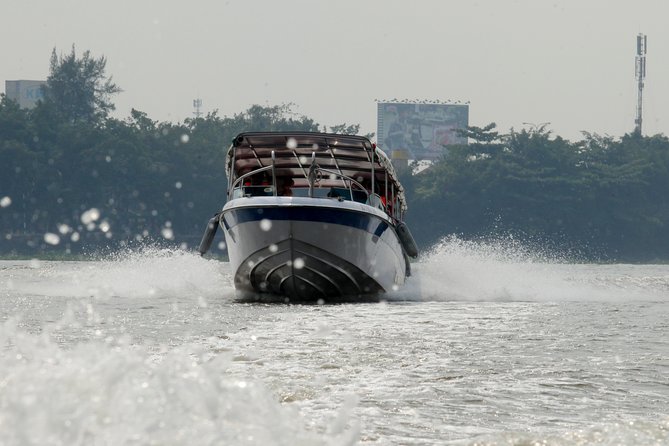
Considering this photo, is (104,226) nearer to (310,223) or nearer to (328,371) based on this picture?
(310,223)

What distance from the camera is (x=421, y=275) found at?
26188 mm

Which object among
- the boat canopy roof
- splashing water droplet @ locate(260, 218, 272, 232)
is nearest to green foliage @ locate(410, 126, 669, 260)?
the boat canopy roof

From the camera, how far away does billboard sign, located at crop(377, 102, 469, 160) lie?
13500 centimetres

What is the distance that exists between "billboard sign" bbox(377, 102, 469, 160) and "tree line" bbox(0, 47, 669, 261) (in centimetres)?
2920

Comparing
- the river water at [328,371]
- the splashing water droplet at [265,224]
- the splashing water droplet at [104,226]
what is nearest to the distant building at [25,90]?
the splashing water droplet at [104,226]

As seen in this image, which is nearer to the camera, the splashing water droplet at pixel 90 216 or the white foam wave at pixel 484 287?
the white foam wave at pixel 484 287

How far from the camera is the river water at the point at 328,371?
5.70m

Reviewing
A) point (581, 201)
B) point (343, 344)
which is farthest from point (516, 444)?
point (581, 201)

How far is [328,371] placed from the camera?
9773 millimetres

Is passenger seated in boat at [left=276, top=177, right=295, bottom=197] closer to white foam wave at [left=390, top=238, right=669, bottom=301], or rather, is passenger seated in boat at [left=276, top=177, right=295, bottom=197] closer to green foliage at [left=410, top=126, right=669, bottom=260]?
white foam wave at [left=390, top=238, right=669, bottom=301]

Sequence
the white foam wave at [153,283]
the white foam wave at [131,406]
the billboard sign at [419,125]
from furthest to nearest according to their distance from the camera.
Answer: the billboard sign at [419,125], the white foam wave at [153,283], the white foam wave at [131,406]

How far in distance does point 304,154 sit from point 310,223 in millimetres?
2751

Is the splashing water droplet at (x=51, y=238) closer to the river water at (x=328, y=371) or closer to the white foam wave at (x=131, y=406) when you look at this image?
the river water at (x=328, y=371)

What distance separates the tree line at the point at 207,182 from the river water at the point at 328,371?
196 ft
